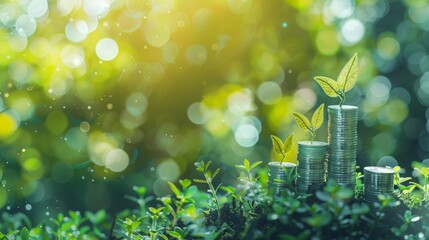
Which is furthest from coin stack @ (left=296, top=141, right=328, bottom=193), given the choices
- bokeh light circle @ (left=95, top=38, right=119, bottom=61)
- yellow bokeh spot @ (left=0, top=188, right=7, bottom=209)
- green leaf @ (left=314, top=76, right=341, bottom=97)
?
yellow bokeh spot @ (left=0, top=188, right=7, bottom=209)

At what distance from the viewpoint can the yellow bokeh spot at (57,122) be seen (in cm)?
465

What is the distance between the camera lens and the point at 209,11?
4.06 meters

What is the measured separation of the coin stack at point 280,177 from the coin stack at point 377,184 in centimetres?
27

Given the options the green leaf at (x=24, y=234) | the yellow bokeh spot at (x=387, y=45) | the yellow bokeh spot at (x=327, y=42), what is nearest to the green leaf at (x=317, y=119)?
the green leaf at (x=24, y=234)

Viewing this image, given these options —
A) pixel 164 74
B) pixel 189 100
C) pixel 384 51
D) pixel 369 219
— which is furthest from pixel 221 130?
pixel 369 219

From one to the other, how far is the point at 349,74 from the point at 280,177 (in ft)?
1.56

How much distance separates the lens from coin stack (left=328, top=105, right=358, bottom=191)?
1903 millimetres

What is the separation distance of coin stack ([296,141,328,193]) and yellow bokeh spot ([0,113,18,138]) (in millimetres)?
3408

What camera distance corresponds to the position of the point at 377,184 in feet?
6.13

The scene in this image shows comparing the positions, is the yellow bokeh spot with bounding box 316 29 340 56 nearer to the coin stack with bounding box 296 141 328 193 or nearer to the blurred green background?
the blurred green background

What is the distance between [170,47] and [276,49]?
85cm

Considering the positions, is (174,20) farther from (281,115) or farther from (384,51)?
(384,51)

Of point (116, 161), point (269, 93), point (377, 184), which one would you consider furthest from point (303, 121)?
point (116, 161)

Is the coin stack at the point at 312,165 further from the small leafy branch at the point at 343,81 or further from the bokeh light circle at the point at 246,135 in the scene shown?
the bokeh light circle at the point at 246,135
